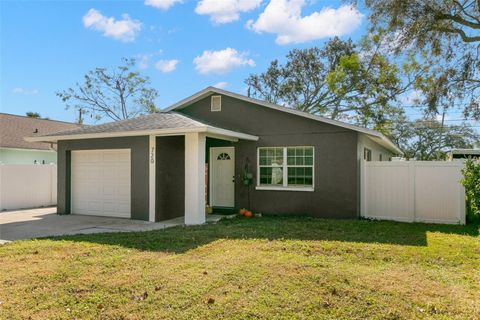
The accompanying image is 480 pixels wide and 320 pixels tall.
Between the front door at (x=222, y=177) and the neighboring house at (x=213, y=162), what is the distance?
0.03m

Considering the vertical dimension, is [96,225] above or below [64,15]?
below

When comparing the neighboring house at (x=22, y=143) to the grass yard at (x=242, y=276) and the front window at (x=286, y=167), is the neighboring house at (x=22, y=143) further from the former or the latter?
the grass yard at (x=242, y=276)

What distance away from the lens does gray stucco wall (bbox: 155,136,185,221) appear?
431 inches

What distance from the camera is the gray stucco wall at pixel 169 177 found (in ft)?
35.9

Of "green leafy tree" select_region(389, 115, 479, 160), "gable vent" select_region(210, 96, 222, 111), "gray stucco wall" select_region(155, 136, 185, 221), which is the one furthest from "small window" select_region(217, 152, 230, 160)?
"green leafy tree" select_region(389, 115, 479, 160)

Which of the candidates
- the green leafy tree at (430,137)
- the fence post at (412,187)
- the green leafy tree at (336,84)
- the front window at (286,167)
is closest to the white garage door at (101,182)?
the front window at (286,167)

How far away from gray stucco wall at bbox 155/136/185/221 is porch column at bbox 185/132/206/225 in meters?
1.25

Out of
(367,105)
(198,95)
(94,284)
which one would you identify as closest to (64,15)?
(198,95)

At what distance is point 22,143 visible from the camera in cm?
1948

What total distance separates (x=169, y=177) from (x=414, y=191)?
728cm

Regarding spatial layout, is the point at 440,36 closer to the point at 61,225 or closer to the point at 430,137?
the point at 61,225

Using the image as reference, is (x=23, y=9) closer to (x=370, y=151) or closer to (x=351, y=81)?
(x=370, y=151)

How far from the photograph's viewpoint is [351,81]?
83.9 ft

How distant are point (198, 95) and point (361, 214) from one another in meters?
6.71
